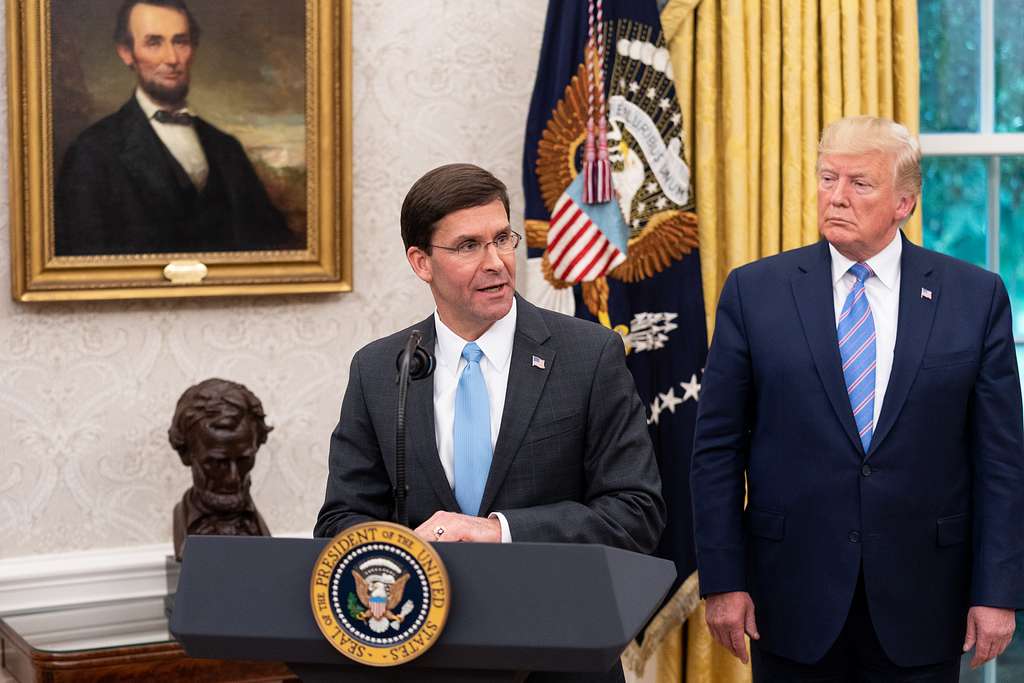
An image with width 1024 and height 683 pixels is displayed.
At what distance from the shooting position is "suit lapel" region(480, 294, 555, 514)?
7.13 feet

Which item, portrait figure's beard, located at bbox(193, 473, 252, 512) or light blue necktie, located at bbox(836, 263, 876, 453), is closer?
light blue necktie, located at bbox(836, 263, 876, 453)

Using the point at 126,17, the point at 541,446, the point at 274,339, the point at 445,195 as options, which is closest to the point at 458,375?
the point at 541,446

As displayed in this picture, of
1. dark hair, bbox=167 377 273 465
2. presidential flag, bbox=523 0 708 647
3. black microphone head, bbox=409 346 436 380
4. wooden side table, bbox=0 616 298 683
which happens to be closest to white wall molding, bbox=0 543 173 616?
wooden side table, bbox=0 616 298 683

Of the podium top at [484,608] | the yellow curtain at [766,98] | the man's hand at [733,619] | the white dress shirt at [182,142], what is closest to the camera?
the podium top at [484,608]

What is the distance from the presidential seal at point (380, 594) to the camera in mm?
1631

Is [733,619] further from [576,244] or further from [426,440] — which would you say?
[576,244]

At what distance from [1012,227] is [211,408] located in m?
2.72

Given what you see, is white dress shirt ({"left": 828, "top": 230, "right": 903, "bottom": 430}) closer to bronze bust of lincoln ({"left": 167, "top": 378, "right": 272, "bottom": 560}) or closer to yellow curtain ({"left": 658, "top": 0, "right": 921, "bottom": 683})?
yellow curtain ({"left": 658, "top": 0, "right": 921, "bottom": 683})

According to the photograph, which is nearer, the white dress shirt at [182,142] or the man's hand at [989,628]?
the man's hand at [989,628]

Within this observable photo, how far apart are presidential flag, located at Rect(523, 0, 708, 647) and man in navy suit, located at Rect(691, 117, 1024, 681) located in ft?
3.30

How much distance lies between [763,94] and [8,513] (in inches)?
96.1

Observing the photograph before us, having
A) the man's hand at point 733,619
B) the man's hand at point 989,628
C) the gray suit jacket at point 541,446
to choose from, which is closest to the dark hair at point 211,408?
the gray suit jacket at point 541,446

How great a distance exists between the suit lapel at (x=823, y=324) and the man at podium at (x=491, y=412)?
2.11 feet

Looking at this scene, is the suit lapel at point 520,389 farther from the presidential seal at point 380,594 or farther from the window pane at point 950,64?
the window pane at point 950,64
